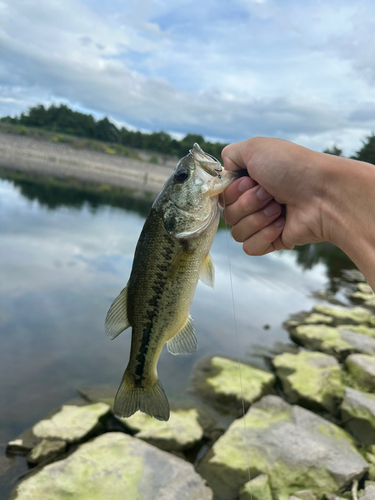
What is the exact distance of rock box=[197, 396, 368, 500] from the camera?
4324mm

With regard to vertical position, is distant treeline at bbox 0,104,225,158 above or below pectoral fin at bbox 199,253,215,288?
above

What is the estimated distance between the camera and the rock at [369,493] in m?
3.91

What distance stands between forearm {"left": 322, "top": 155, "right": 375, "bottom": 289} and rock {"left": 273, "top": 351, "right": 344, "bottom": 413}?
4.72 meters

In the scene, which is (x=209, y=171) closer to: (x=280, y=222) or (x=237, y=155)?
(x=237, y=155)

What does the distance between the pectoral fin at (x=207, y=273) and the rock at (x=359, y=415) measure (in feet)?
15.0

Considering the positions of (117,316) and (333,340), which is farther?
(333,340)

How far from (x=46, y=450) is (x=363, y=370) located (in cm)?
596

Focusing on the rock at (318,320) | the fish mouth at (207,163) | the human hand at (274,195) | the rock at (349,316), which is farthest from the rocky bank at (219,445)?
the rock at (349,316)

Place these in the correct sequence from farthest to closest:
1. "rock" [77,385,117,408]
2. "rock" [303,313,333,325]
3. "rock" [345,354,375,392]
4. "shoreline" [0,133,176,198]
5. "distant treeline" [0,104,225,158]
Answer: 1. "distant treeline" [0,104,225,158]
2. "shoreline" [0,133,176,198]
3. "rock" [303,313,333,325]
4. "rock" [345,354,375,392]
5. "rock" [77,385,117,408]

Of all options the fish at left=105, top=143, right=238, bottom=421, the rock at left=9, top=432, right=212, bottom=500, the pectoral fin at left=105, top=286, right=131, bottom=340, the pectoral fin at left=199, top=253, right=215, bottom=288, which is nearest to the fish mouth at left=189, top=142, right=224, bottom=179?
the fish at left=105, top=143, right=238, bottom=421

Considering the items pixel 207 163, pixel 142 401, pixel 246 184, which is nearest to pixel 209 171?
pixel 207 163

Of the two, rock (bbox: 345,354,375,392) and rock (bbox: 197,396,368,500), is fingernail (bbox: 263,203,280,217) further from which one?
rock (bbox: 345,354,375,392)

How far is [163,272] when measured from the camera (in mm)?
2664

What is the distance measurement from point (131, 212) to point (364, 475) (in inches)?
950
